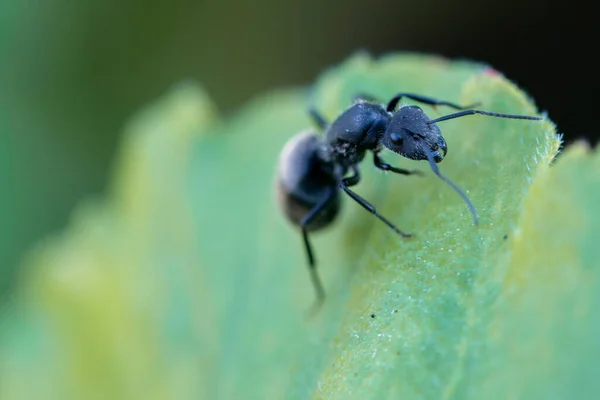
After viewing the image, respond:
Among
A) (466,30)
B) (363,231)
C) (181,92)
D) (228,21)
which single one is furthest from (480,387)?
(228,21)

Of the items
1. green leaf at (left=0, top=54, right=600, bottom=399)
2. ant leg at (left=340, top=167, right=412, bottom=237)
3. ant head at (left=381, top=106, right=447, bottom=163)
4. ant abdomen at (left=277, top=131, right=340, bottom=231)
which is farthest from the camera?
ant abdomen at (left=277, top=131, right=340, bottom=231)

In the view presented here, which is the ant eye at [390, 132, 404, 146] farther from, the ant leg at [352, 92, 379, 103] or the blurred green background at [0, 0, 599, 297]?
the blurred green background at [0, 0, 599, 297]

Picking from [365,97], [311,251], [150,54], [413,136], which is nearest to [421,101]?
[413,136]

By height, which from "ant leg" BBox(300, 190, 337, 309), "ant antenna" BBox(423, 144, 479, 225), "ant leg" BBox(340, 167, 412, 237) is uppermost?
"ant antenna" BBox(423, 144, 479, 225)

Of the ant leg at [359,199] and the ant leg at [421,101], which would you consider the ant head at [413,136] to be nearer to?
the ant leg at [421,101]

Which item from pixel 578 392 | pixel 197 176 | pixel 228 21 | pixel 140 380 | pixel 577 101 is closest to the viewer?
pixel 578 392

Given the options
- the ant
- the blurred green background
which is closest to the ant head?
the ant

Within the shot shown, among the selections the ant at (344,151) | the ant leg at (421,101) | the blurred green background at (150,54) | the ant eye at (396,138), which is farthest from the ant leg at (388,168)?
the blurred green background at (150,54)

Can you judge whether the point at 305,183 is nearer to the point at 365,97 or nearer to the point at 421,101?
the point at 365,97

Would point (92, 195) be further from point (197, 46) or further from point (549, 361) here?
point (549, 361)
